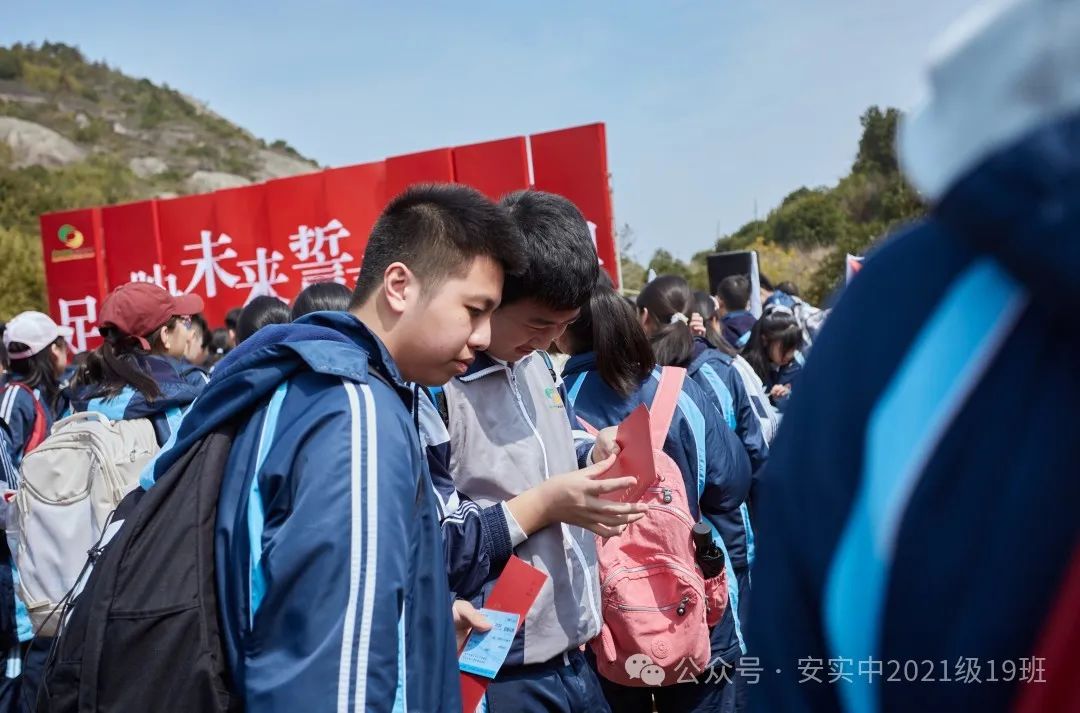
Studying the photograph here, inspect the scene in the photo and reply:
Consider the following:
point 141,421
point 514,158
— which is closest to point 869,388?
point 141,421

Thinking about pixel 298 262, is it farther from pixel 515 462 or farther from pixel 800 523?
pixel 800 523

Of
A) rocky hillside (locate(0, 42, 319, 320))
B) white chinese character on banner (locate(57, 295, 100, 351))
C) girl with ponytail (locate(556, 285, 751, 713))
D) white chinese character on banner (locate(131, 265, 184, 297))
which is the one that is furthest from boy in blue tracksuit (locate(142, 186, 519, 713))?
rocky hillside (locate(0, 42, 319, 320))

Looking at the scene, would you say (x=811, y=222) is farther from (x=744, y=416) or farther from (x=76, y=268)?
(x=744, y=416)

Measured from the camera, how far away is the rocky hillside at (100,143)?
111 feet

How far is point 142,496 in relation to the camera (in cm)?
166

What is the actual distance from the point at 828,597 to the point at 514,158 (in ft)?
29.9

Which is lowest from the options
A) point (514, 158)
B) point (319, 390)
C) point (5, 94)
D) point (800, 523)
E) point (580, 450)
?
point (580, 450)

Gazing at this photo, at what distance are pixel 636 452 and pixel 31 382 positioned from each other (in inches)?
179

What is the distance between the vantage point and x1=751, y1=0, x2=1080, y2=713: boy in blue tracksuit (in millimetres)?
510

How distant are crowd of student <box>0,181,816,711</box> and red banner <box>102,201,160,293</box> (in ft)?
27.8

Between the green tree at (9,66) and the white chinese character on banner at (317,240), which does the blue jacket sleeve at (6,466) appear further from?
the green tree at (9,66)

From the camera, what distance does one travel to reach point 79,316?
38.7 ft

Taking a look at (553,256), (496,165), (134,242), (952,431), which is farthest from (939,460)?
(134,242)

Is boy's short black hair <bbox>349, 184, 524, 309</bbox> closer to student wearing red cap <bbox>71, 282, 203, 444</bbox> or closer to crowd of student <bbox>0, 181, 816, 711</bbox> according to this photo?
crowd of student <bbox>0, 181, 816, 711</bbox>
